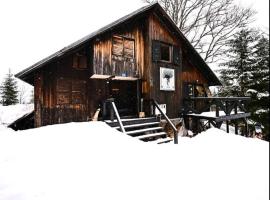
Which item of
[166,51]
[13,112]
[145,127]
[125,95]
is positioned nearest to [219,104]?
[145,127]

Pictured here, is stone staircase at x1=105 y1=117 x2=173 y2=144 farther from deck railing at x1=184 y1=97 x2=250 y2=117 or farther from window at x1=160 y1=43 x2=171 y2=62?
window at x1=160 y1=43 x2=171 y2=62

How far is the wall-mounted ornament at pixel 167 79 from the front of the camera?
41.6ft

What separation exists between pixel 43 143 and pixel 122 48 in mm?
7154

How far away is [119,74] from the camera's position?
11172 millimetres

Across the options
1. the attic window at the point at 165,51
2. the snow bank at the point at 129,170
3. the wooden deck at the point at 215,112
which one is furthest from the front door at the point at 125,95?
the snow bank at the point at 129,170

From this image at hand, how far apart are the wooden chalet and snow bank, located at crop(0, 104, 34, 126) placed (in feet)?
11.2

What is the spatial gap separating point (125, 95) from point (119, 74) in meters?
3.01

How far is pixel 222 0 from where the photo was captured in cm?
2044

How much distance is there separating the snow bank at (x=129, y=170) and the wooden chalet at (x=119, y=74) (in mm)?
3542

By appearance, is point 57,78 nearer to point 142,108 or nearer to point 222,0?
point 142,108

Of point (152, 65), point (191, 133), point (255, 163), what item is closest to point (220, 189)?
point (255, 163)

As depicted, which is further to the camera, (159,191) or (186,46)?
(186,46)

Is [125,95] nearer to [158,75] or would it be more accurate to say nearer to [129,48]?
[158,75]

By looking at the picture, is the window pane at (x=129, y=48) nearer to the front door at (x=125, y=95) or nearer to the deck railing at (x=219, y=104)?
the front door at (x=125, y=95)
